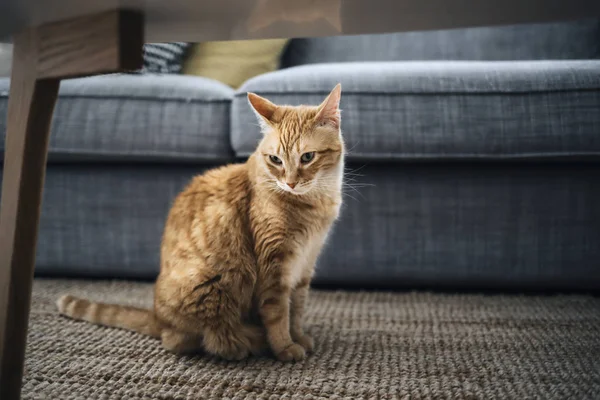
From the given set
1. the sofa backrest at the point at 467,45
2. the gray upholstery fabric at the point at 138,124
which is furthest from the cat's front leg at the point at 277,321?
the sofa backrest at the point at 467,45

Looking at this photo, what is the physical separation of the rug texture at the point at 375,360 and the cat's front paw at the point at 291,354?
0.02 meters

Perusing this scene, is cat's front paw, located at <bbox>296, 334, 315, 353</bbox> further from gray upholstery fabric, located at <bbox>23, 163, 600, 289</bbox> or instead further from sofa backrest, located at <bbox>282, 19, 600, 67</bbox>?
sofa backrest, located at <bbox>282, 19, 600, 67</bbox>

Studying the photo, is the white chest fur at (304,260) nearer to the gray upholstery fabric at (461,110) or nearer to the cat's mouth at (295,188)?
the cat's mouth at (295,188)

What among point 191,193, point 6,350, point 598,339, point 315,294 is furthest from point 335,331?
point 6,350

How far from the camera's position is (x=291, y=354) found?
110cm

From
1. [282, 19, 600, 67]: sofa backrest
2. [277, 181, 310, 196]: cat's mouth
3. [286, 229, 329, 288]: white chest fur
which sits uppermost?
[282, 19, 600, 67]: sofa backrest

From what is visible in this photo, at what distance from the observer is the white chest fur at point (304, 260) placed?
1141 mm

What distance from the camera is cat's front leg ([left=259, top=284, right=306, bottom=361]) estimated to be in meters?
1.11

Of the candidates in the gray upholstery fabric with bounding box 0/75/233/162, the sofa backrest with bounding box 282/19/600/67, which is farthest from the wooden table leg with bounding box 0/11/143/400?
the sofa backrest with bounding box 282/19/600/67

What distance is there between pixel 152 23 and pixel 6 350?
48 centimetres

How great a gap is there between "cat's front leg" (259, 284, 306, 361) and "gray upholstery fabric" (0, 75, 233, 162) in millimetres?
648

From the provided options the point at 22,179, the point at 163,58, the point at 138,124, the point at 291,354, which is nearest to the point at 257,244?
the point at 291,354

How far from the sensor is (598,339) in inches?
47.4

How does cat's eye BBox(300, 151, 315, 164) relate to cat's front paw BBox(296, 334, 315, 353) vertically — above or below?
above
